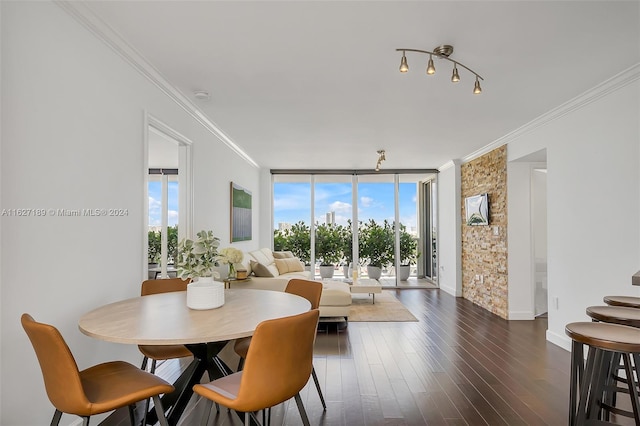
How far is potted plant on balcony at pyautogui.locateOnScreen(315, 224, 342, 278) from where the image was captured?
8.22 meters

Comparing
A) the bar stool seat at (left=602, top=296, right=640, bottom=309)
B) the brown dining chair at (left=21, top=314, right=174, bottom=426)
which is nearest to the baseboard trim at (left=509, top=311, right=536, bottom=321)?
the bar stool seat at (left=602, top=296, right=640, bottom=309)

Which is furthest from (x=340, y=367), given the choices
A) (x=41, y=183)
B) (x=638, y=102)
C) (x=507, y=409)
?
(x=638, y=102)

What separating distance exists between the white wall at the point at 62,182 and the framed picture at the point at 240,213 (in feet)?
8.98

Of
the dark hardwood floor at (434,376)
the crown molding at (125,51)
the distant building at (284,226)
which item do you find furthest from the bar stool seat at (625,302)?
the distant building at (284,226)

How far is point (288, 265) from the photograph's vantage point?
22.6 ft

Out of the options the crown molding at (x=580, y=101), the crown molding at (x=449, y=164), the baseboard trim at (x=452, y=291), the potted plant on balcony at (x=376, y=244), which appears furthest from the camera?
the potted plant on balcony at (x=376, y=244)

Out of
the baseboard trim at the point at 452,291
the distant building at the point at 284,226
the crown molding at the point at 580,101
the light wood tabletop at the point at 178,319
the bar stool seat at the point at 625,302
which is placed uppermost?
the crown molding at the point at 580,101

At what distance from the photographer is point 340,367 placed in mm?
3373

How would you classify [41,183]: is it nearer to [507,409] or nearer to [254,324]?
[254,324]

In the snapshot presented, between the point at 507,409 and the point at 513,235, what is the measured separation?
3169mm

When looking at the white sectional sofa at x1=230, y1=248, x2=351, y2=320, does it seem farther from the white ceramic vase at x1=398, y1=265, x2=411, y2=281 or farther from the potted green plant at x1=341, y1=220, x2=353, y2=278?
the white ceramic vase at x1=398, y1=265, x2=411, y2=281

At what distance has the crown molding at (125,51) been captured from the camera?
6.97ft

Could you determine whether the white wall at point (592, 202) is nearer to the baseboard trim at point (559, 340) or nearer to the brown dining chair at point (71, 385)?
the baseboard trim at point (559, 340)

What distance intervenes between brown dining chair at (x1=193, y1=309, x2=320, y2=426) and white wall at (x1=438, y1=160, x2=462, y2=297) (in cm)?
599
